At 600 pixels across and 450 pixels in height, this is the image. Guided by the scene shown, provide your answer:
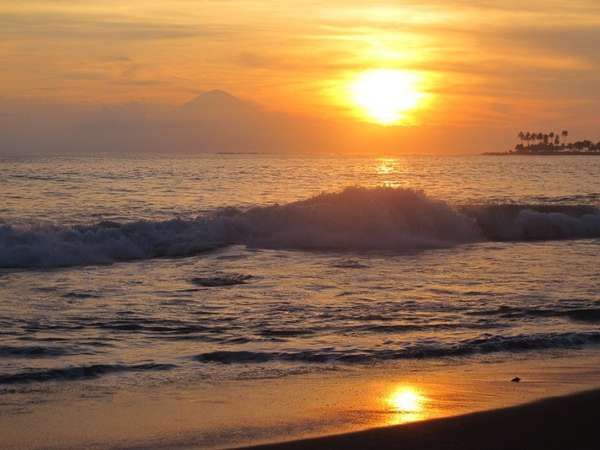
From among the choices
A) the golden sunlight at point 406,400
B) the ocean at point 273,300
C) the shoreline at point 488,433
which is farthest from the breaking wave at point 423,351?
the shoreline at point 488,433

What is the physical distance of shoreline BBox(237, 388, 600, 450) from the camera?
245 inches

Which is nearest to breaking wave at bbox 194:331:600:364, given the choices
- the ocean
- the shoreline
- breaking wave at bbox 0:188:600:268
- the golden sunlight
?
the ocean

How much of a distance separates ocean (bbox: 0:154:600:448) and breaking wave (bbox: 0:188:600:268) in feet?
0.23

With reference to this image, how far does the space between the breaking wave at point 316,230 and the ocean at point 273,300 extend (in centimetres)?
7

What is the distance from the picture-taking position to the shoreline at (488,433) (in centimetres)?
621

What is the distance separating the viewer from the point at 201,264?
1845 centimetres

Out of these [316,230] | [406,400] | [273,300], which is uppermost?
[406,400]

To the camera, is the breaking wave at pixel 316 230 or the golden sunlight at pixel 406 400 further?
the breaking wave at pixel 316 230

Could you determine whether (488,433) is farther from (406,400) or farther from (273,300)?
(273,300)

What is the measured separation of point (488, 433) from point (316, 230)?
17790 millimetres

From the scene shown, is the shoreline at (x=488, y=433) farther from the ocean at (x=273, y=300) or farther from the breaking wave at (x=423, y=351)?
the breaking wave at (x=423, y=351)

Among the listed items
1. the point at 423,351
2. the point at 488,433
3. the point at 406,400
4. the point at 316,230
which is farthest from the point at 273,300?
the point at 316,230

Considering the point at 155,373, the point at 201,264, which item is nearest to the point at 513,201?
the point at 201,264

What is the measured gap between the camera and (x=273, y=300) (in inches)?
516
